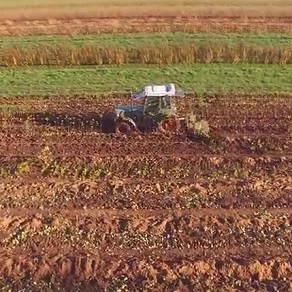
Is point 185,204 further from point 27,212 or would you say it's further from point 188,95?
point 188,95

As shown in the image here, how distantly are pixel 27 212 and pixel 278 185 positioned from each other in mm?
6978

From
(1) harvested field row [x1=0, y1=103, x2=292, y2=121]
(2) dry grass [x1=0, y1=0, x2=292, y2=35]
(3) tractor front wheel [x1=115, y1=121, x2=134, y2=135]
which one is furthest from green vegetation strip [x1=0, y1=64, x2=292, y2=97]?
(2) dry grass [x1=0, y1=0, x2=292, y2=35]

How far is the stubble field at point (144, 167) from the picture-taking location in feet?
44.3

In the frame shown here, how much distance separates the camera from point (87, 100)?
22.4 metres

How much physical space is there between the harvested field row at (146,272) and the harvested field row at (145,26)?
1866 cm

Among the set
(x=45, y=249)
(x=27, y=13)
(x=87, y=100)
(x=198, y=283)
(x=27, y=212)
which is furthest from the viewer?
(x=27, y=13)

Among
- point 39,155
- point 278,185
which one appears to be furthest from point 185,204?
point 39,155

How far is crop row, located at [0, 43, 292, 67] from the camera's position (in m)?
25.9

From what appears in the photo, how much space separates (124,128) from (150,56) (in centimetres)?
737

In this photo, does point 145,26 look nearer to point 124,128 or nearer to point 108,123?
point 108,123

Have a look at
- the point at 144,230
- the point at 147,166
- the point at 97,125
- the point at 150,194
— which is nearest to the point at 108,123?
the point at 97,125

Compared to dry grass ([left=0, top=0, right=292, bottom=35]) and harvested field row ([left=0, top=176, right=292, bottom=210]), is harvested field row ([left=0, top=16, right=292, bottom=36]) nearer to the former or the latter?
dry grass ([left=0, top=0, right=292, bottom=35])

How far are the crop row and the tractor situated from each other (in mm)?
6564

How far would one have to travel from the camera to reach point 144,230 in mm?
14625
